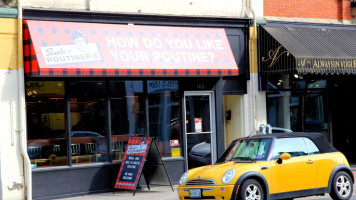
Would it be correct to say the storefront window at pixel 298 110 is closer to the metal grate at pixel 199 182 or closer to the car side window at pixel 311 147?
the car side window at pixel 311 147

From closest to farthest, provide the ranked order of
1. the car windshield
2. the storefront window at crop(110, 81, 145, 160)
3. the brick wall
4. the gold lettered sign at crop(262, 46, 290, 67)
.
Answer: the car windshield
the storefront window at crop(110, 81, 145, 160)
the gold lettered sign at crop(262, 46, 290, 67)
the brick wall

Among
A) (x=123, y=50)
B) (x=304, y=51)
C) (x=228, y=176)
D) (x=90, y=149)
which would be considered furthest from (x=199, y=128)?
(x=228, y=176)

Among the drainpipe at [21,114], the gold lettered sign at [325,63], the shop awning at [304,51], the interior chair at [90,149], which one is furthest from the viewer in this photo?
the shop awning at [304,51]

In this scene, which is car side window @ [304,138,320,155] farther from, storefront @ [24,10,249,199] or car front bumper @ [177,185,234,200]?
storefront @ [24,10,249,199]

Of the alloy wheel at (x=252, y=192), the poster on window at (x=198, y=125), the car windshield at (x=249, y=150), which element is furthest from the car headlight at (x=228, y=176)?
A: the poster on window at (x=198, y=125)

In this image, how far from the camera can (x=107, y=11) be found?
1481 cm

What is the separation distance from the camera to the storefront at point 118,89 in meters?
13.9

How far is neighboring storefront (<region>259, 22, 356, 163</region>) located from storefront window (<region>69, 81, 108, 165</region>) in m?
4.70

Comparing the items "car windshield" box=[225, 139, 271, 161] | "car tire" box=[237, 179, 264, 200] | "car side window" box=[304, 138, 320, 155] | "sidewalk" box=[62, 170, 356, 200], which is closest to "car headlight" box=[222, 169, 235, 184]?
"car tire" box=[237, 179, 264, 200]

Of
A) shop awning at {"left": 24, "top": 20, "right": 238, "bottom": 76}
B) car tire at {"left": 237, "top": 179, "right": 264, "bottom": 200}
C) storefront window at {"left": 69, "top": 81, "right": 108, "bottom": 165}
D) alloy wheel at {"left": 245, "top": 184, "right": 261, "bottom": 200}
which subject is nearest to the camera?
car tire at {"left": 237, "top": 179, "right": 264, "bottom": 200}

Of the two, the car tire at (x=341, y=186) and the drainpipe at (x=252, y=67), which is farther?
the drainpipe at (x=252, y=67)

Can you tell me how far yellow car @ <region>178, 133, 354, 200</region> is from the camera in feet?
35.9

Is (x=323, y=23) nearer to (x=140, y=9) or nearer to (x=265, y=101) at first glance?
(x=265, y=101)

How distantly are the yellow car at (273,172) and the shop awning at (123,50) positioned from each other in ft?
11.4
